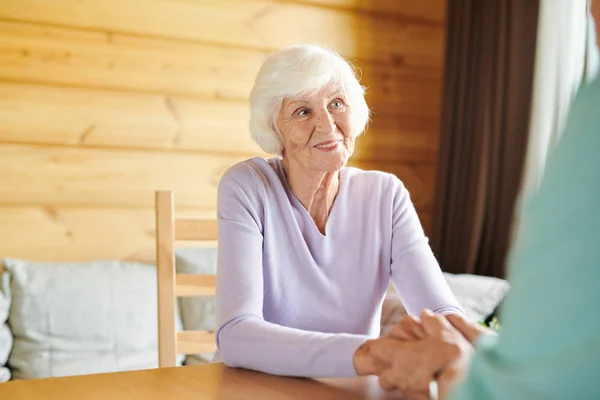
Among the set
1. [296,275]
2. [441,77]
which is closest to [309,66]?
[296,275]

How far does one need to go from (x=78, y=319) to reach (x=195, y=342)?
83 cm

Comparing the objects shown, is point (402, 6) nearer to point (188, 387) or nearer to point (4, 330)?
point (4, 330)

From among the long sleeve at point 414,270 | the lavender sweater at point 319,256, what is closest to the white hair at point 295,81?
the lavender sweater at point 319,256

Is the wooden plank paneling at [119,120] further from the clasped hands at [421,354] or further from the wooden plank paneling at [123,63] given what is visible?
the clasped hands at [421,354]

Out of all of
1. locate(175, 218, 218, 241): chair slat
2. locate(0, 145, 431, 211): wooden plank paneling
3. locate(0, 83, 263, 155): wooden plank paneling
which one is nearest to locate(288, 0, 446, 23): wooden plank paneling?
locate(0, 83, 263, 155): wooden plank paneling

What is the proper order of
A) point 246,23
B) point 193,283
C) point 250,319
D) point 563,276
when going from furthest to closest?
point 246,23, point 193,283, point 250,319, point 563,276

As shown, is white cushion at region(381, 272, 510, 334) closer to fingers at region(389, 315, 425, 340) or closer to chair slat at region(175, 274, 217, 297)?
chair slat at region(175, 274, 217, 297)

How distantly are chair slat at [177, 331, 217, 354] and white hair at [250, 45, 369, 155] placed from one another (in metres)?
0.51

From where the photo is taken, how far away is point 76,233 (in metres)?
2.72

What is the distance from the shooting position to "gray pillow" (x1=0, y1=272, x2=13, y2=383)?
238 cm

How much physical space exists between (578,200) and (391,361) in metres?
0.63

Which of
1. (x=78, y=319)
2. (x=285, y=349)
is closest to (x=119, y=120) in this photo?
(x=78, y=319)

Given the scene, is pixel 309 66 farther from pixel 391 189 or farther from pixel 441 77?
pixel 441 77

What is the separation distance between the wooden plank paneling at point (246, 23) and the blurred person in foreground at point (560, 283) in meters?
2.50
